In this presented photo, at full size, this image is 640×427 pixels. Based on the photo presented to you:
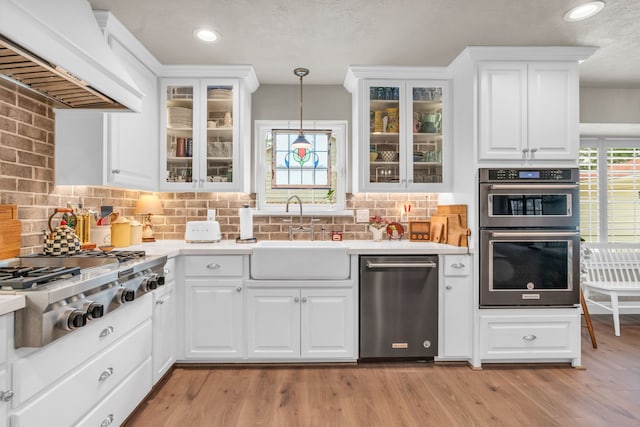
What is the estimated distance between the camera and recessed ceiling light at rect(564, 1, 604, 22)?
2.20m

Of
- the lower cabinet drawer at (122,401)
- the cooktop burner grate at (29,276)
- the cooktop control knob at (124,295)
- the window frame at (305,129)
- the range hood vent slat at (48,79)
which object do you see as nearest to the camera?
the cooktop burner grate at (29,276)

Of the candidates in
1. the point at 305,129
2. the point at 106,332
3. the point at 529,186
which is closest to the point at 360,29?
the point at 305,129

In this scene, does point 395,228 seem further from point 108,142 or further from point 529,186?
point 108,142

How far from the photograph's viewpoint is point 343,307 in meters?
2.73

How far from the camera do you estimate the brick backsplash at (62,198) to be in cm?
193

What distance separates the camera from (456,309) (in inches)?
109

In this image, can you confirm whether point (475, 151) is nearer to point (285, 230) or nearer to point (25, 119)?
point (285, 230)

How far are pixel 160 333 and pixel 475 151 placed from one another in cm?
255

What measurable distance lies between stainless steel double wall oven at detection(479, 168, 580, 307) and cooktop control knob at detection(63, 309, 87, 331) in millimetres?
2500

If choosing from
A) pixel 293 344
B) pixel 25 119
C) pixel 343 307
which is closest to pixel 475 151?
pixel 343 307

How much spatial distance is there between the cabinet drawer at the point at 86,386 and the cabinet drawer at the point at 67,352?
4 centimetres

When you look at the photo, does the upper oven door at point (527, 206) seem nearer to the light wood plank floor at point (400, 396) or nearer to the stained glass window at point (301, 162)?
the light wood plank floor at point (400, 396)

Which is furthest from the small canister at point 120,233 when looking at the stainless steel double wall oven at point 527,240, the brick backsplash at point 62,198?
the stainless steel double wall oven at point 527,240

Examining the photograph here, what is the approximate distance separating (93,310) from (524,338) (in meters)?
2.79
